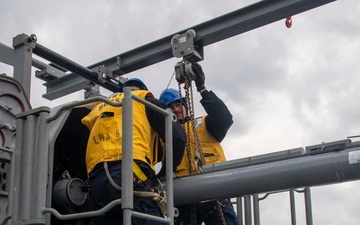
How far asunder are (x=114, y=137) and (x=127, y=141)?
0.70 meters

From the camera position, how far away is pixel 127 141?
358 centimetres

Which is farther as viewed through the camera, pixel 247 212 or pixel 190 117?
pixel 247 212

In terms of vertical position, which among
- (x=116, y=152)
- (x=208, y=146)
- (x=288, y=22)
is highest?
(x=288, y=22)

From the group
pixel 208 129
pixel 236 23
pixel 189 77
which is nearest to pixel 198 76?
pixel 189 77

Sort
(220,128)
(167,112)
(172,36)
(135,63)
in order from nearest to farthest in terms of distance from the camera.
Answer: (167,112)
(220,128)
(172,36)
(135,63)

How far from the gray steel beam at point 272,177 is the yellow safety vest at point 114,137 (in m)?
0.45

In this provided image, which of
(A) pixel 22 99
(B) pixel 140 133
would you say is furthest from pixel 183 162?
(A) pixel 22 99

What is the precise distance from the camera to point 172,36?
609cm

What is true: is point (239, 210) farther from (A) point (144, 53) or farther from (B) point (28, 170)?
(B) point (28, 170)

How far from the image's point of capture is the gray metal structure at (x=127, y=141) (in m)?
3.80

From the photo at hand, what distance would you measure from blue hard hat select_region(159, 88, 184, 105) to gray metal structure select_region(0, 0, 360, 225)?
0.54 m

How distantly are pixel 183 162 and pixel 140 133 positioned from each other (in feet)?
3.90

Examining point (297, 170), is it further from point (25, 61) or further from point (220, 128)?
point (25, 61)

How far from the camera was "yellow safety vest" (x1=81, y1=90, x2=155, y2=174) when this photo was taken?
13.9ft
